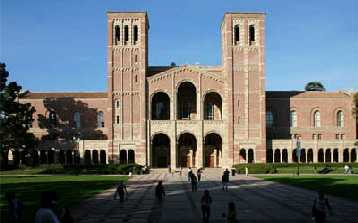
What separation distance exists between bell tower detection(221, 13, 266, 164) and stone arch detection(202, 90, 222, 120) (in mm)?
4476

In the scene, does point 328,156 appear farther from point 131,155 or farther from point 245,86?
point 131,155

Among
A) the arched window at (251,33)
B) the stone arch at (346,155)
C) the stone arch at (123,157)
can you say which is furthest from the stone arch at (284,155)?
the stone arch at (123,157)

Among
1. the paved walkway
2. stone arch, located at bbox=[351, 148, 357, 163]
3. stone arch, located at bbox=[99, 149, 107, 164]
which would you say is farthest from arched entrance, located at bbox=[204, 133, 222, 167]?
the paved walkway

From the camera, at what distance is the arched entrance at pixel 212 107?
80562 millimetres

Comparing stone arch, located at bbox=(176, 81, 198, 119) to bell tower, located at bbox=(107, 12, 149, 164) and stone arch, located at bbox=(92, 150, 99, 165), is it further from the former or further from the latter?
stone arch, located at bbox=(92, 150, 99, 165)

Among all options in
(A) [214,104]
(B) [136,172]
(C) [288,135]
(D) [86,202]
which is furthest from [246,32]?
(D) [86,202]

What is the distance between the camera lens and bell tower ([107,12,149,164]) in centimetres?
7525

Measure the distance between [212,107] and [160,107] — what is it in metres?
7.80

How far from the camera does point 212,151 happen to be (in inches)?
3172

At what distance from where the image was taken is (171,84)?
3012 inches

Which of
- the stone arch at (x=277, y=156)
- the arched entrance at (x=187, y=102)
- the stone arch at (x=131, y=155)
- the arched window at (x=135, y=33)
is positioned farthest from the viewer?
the arched entrance at (x=187, y=102)

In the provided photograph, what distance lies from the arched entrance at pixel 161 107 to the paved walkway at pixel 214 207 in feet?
139

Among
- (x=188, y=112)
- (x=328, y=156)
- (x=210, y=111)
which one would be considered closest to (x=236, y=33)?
(x=210, y=111)

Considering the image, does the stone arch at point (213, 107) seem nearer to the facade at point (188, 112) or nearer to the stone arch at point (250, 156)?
the facade at point (188, 112)
